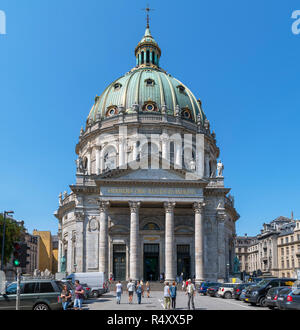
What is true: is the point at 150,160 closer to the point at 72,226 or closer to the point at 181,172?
the point at 181,172

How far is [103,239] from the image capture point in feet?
147


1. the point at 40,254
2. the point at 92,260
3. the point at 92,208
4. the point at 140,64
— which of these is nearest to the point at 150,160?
the point at 92,208

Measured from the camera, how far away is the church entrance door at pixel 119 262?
48375 mm

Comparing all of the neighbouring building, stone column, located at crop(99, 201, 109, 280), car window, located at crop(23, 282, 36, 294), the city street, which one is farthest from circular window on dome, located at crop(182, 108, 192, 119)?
car window, located at crop(23, 282, 36, 294)

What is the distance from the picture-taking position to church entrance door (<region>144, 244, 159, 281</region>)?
48.8m

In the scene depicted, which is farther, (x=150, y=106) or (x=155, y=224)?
(x=150, y=106)

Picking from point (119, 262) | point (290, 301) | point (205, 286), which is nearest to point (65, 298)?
point (290, 301)

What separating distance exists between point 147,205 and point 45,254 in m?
61.8

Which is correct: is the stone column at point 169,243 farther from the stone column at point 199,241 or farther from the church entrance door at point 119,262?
the church entrance door at point 119,262

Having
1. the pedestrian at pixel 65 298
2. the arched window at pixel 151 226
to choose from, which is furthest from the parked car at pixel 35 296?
the arched window at pixel 151 226

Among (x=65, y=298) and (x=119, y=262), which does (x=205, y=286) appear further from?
(x=65, y=298)
